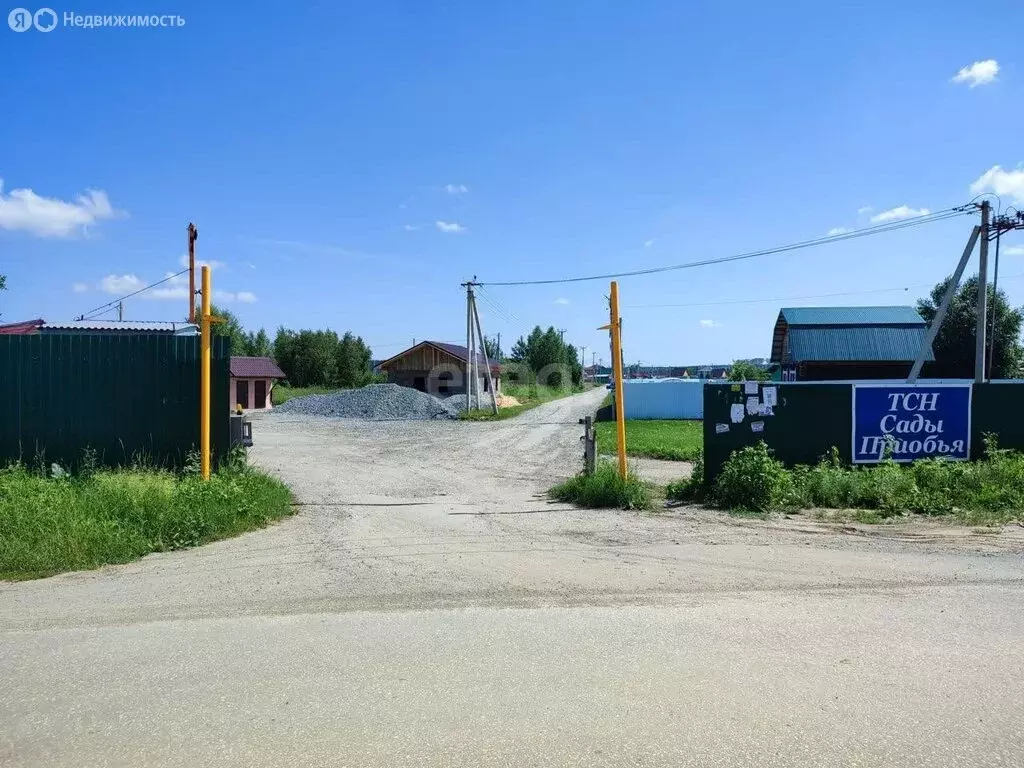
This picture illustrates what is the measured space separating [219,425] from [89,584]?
4556mm

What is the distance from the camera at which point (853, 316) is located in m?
45.7

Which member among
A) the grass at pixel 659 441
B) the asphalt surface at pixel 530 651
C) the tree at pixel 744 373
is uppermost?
the tree at pixel 744 373

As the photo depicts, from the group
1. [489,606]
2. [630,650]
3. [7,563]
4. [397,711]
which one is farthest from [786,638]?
[7,563]

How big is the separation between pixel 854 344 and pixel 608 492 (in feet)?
127

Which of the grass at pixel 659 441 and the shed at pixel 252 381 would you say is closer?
the grass at pixel 659 441

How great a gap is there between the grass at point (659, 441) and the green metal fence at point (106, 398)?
30.9 feet

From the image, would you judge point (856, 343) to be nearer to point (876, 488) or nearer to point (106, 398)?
point (876, 488)

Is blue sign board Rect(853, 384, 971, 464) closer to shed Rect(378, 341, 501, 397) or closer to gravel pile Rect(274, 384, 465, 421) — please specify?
gravel pile Rect(274, 384, 465, 421)

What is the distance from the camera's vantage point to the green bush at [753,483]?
990 cm

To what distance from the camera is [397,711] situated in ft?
12.4

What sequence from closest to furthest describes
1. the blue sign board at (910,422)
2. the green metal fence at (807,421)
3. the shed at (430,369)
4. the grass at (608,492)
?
the grass at (608,492) → the green metal fence at (807,421) → the blue sign board at (910,422) → the shed at (430,369)

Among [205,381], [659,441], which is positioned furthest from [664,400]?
[205,381]

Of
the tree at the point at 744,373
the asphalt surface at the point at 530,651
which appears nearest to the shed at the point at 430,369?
the tree at the point at 744,373

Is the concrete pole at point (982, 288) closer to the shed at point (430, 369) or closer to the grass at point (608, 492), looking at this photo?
the grass at point (608, 492)
